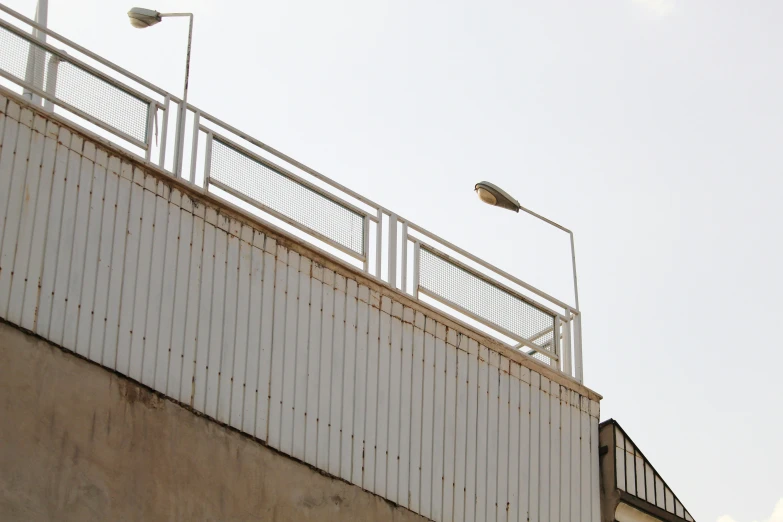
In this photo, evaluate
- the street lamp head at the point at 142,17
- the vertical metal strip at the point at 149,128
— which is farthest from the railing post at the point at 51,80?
the street lamp head at the point at 142,17

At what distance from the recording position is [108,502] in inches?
595

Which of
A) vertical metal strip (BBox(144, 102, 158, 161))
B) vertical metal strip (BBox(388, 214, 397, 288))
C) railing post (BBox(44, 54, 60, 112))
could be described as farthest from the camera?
vertical metal strip (BBox(388, 214, 397, 288))

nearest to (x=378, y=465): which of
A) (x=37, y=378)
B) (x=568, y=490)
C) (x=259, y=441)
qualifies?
(x=259, y=441)

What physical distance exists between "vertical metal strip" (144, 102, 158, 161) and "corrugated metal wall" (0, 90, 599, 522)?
358 mm

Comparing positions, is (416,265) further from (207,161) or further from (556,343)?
(207,161)

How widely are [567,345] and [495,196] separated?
2.27 meters

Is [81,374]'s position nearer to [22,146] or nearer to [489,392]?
[22,146]

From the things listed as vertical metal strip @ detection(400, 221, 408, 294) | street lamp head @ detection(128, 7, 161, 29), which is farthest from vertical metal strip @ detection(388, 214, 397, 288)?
street lamp head @ detection(128, 7, 161, 29)

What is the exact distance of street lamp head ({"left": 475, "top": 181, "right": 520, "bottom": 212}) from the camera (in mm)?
20766

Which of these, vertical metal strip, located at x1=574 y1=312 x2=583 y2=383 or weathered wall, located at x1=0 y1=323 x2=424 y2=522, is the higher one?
vertical metal strip, located at x1=574 y1=312 x2=583 y2=383

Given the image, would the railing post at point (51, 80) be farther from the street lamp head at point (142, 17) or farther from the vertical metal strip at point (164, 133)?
the street lamp head at point (142, 17)

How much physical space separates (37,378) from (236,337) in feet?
8.61

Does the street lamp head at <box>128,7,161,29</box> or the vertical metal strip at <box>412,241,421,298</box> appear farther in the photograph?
the street lamp head at <box>128,7,161,29</box>

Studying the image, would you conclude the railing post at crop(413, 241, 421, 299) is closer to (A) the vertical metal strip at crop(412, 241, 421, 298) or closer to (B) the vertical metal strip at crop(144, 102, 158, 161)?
(A) the vertical metal strip at crop(412, 241, 421, 298)
